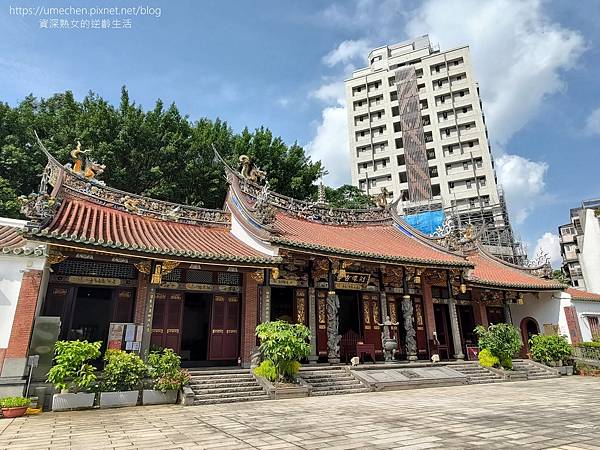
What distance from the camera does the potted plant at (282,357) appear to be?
33.6ft

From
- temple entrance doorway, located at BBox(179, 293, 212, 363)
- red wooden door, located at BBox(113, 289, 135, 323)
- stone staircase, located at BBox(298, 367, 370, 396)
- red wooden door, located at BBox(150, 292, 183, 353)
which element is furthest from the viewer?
temple entrance doorway, located at BBox(179, 293, 212, 363)

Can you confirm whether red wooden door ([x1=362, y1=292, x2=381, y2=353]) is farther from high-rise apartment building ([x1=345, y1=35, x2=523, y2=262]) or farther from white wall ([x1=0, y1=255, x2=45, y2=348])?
high-rise apartment building ([x1=345, y1=35, x2=523, y2=262])

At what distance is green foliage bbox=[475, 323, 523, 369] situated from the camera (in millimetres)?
14531

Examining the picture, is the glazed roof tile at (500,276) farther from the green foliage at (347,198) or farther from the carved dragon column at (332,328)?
the green foliage at (347,198)

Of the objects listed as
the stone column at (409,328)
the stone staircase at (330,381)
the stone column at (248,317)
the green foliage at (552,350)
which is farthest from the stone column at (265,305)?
the green foliage at (552,350)

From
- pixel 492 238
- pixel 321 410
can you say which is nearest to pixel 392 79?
pixel 492 238

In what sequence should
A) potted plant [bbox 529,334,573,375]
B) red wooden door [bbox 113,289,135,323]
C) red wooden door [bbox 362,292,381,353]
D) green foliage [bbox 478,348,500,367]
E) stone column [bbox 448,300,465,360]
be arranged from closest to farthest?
1. red wooden door [bbox 113,289,135,323]
2. green foliage [bbox 478,348,500,367]
3. red wooden door [bbox 362,292,381,353]
4. stone column [bbox 448,300,465,360]
5. potted plant [bbox 529,334,573,375]

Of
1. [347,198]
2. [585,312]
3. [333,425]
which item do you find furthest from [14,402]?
[347,198]

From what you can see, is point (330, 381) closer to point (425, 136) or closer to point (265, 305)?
point (265, 305)

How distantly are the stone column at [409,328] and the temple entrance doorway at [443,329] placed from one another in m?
2.41

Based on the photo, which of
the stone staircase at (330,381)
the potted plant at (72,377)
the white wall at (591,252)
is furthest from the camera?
the white wall at (591,252)

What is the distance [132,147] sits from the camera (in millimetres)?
22891

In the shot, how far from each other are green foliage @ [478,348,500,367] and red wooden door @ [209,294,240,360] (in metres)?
9.41

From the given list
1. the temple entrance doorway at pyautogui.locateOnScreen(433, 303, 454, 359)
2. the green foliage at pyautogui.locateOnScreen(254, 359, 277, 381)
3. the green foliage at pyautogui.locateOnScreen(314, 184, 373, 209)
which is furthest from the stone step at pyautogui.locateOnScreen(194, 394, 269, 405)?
the green foliage at pyautogui.locateOnScreen(314, 184, 373, 209)
